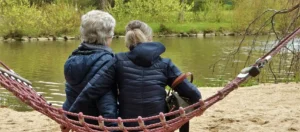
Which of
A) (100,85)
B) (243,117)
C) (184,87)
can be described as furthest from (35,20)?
(184,87)

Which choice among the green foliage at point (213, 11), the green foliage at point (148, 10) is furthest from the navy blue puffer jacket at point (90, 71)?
the green foliage at point (213, 11)

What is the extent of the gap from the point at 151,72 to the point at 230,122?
2483 mm

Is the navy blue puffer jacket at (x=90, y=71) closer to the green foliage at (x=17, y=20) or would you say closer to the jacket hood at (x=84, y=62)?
the jacket hood at (x=84, y=62)

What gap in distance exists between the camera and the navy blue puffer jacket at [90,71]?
2869 millimetres

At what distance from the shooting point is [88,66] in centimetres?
295

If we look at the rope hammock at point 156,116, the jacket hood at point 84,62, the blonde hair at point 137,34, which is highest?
the blonde hair at point 137,34

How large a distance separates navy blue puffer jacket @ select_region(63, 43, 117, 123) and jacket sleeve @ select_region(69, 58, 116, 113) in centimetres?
4

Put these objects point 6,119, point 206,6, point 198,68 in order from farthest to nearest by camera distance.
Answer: point 206,6, point 198,68, point 6,119

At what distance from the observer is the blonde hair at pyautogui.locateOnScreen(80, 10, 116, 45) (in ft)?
9.49

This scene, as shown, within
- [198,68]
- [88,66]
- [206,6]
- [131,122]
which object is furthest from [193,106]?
[206,6]

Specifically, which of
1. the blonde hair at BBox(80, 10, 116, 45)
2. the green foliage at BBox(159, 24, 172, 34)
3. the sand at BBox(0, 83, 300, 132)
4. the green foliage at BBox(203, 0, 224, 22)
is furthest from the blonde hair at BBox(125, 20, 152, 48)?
the green foliage at BBox(203, 0, 224, 22)

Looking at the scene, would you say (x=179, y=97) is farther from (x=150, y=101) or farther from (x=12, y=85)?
(x=12, y=85)

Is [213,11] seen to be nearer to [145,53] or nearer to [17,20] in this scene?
[17,20]

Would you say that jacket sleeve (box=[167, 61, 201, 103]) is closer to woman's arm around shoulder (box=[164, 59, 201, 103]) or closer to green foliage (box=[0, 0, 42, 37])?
woman's arm around shoulder (box=[164, 59, 201, 103])
